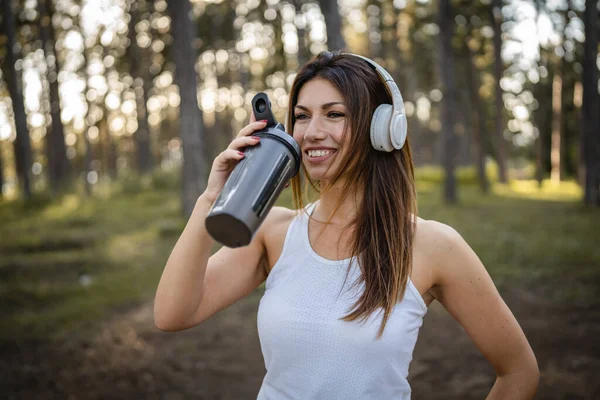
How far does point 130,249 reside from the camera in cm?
1002

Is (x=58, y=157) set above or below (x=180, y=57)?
below

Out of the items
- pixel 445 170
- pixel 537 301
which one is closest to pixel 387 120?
pixel 537 301

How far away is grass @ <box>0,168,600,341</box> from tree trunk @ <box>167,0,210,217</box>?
1052 mm

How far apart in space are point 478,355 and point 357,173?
13.1 feet

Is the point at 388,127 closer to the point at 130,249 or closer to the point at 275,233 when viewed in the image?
the point at 275,233

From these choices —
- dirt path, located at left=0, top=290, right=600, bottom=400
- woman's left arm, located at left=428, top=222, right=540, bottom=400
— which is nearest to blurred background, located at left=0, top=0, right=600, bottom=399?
dirt path, located at left=0, top=290, right=600, bottom=400

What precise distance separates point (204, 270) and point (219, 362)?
12.5 ft

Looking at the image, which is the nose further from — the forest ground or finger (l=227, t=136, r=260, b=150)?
the forest ground

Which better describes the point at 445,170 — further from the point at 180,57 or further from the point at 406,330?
the point at 406,330

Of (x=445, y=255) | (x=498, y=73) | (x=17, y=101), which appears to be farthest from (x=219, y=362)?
(x=498, y=73)

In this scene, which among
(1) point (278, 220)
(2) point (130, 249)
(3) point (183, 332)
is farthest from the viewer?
(2) point (130, 249)

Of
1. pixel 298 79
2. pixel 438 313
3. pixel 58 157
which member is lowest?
pixel 438 313

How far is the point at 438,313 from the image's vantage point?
654 cm

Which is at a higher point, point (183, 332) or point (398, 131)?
point (398, 131)
